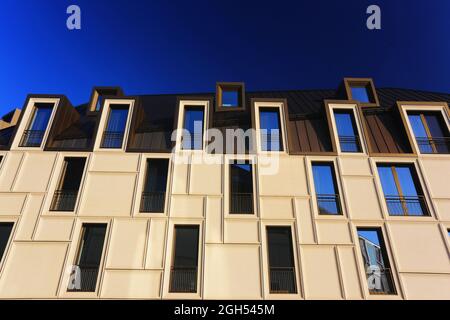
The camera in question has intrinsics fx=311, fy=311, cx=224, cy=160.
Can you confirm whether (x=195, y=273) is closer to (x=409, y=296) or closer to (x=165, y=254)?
(x=165, y=254)

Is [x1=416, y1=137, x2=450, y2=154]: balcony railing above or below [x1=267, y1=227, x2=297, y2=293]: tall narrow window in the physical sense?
above

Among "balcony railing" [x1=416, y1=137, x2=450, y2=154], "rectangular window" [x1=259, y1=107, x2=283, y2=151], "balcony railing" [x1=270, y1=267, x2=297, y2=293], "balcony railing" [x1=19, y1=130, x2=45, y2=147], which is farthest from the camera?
"rectangular window" [x1=259, y1=107, x2=283, y2=151]

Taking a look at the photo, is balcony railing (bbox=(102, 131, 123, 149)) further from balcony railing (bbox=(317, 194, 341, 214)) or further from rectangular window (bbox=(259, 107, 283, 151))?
balcony railing (bbox=(317, 194, 341, 214))

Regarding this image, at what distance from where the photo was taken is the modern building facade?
11305mm

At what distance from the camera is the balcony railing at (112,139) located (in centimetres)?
1446

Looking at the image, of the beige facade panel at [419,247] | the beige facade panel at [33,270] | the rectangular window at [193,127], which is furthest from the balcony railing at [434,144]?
the beige facade panel at [33,270]

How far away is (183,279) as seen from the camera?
37.3ft

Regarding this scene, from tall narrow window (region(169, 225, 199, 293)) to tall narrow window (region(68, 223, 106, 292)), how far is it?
9.36 ft

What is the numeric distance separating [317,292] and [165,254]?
18.6 feet

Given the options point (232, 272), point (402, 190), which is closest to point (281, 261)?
point (232, 272)

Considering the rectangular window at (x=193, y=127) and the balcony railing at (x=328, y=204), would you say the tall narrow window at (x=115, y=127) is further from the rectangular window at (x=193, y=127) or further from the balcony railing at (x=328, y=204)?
the balcony railing at (x=328, y=204)

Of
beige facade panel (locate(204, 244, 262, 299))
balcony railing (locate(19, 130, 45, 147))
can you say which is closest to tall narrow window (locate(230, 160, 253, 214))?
beige facade panel (locate(204, 244, 262, 299))
